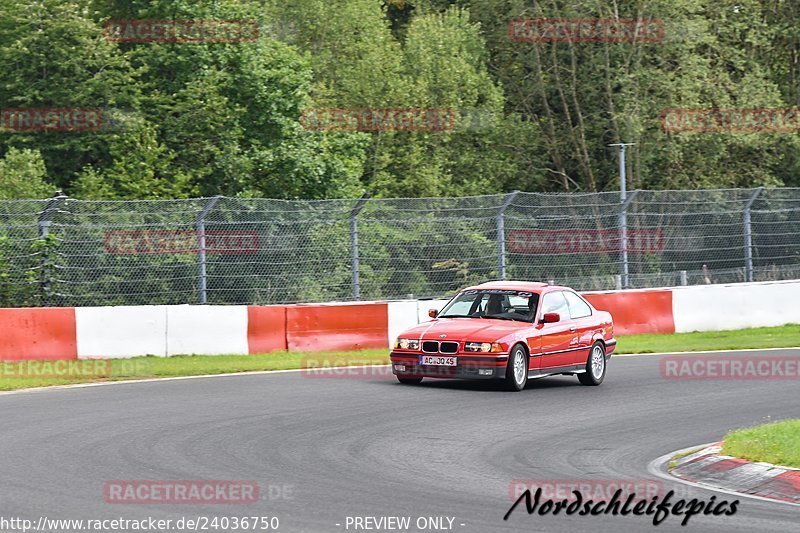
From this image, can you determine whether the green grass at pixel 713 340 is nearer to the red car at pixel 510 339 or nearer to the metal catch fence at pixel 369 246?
the metal catch fence at pixel 369 246

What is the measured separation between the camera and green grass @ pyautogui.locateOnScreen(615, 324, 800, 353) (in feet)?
71.9

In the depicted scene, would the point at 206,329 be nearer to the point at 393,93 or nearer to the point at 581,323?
the point at 581,323

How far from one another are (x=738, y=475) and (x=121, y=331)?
1146cm

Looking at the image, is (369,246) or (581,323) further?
(369,246)

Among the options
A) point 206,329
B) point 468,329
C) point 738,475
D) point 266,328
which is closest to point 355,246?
point 266,328

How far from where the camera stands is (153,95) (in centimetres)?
3756

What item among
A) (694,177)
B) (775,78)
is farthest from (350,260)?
(775,78)

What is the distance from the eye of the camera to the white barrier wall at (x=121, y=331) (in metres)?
18.3

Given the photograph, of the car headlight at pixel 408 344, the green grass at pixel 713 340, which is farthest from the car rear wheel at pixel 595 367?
the green grass at pixel 713 340

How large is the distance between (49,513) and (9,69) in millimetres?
31562

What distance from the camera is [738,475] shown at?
9227mm

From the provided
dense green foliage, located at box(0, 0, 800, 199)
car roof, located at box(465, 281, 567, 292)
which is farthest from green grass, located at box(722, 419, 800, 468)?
dense green foliage, located at box(0, 0, 800, 199)

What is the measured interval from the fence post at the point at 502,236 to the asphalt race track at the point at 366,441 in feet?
19.6

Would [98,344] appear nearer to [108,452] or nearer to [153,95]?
[108,452]
